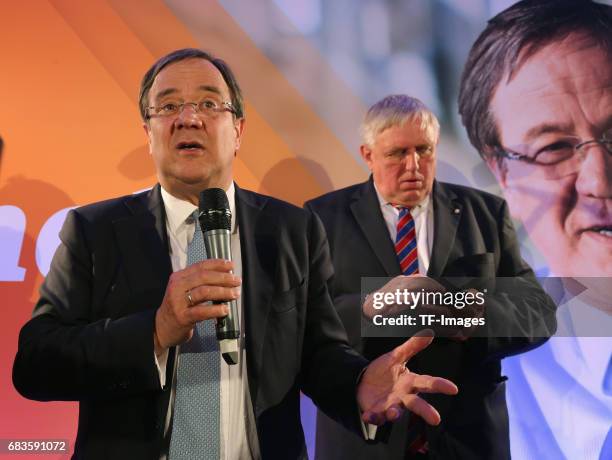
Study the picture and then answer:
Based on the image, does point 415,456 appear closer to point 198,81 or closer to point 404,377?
point 404,377

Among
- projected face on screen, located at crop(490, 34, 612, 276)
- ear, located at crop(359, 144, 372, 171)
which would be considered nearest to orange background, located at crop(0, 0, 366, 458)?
ear, located at crop(359, 144, 372, 171)

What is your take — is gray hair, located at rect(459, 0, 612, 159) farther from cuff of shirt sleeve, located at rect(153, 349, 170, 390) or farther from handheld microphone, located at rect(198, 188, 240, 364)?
cuff of shirt sleeve, located at rect(153, 349, 170, 390)

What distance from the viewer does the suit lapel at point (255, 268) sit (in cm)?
203

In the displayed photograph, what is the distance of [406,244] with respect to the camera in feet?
9.76

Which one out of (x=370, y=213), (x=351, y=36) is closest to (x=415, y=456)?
(x=370, y=213)

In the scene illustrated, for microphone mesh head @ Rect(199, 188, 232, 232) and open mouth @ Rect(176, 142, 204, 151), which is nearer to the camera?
microphone mesh head @ Rect(199, 188, 232, 232)

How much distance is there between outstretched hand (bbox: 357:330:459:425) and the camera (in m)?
1.82

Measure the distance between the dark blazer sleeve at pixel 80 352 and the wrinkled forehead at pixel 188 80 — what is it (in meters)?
0.70

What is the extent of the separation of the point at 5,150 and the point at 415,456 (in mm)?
2318

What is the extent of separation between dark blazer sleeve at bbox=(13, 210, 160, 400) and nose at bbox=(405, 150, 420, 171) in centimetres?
152

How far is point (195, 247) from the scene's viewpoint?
2.12m

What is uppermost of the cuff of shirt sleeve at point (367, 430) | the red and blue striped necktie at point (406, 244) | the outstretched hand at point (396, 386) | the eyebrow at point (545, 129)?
the eyebrow at point (545, 129)

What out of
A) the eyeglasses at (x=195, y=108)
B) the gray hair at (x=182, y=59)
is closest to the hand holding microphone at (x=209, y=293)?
the eyeglasses at (x=195, y=108)

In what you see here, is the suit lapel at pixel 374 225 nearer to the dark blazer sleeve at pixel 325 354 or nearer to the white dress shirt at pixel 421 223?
the white dress shirt at pixel 421 223
